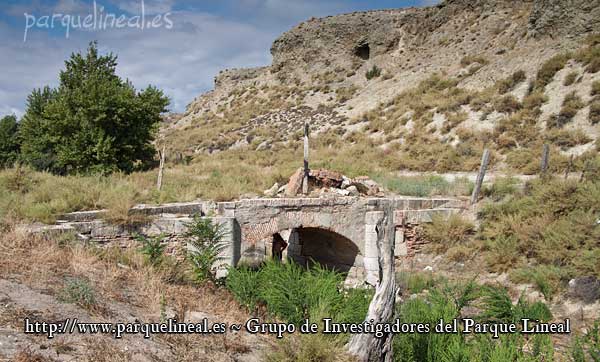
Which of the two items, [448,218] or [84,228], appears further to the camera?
[448,218]

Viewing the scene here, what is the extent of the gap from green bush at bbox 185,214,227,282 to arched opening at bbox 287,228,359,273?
11.2 ft

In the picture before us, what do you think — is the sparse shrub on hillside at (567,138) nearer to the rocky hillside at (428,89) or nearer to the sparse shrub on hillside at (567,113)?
the rocky hillside at (428,89)

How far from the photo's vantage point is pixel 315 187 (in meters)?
11.9

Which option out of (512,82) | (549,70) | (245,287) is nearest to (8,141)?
(245,287)

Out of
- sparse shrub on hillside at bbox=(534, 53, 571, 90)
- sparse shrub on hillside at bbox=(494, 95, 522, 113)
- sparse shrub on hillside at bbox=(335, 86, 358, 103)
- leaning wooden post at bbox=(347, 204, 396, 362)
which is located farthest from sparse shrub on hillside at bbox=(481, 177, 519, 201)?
sparse shrub on hillside at bbox=(335, 86, 358, 103)

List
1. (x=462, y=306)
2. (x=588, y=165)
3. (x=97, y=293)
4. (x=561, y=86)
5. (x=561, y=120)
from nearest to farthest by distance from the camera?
(x=97, y=293), (x=462, y=306), (x=588, y=165), (x=561, y=120), (x=561, y=86)

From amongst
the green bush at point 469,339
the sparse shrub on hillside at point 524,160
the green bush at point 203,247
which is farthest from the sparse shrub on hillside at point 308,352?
the sparse shrub on hillside at point 524,160

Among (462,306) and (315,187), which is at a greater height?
(315,187)

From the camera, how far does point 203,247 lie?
→ 8062 millimetres

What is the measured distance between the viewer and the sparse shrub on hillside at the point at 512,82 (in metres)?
20.3

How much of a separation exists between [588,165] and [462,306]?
6.63 m

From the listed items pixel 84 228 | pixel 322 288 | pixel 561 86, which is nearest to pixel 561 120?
pixel 561 86

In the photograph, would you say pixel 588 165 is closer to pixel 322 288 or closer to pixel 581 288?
pixel 581 288

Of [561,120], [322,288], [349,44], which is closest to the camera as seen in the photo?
[322,288]
